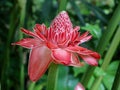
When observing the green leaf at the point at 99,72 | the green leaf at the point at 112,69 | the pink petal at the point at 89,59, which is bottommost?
the green leaf at the point at 112,69

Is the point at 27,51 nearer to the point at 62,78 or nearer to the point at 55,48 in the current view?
the point at 62,78

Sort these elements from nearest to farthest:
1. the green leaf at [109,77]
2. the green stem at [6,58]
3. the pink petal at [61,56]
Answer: the pink petal at [61,56]
the green leaf at [109,77]
the green stem at [6,58]

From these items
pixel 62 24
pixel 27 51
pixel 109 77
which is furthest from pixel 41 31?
pixel 27 51

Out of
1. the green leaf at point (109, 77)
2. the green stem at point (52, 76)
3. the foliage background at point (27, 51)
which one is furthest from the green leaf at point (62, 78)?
the green stem at point (52, 76)

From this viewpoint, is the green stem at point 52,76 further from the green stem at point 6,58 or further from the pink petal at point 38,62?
the green stem at point 6,58

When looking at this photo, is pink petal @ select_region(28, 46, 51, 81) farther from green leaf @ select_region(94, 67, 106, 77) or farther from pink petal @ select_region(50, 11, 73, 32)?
green leaf @ select_region(94, 67, 106, 77)

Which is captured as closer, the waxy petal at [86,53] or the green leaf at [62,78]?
the waxy petal at [86,53]
